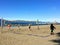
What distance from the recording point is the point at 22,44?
1375cm

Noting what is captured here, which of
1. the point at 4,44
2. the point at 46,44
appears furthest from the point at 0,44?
the point at 46,44

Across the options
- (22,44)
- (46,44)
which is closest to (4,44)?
(22,44)

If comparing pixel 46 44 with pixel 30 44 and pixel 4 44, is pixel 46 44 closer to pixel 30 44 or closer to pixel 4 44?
pixel 30 44

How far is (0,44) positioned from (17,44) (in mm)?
1477

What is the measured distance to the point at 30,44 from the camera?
13.8 meters

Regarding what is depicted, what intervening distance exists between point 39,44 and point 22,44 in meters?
1.50

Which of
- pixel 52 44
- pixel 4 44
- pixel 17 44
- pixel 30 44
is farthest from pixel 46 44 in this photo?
pixel 4 44

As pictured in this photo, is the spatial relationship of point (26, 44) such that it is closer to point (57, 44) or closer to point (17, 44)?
point (17, 44)

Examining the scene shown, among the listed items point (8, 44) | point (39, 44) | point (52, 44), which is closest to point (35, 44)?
point (39, 44)

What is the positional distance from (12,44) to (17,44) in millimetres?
437

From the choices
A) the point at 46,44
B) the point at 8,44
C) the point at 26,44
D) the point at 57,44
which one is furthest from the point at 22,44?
the point at 57,44

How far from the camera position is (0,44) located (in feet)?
44.5

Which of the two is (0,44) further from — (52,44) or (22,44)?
(52,44)

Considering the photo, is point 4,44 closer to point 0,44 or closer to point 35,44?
point 0,44
